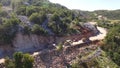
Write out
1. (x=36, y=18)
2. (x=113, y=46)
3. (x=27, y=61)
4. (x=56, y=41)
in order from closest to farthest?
(x=27, y=61)
(x=113, y=46)
(x=56, y=41)
(x=36, y=18)

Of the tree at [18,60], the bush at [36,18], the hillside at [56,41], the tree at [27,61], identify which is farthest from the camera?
the bush at [36,18]

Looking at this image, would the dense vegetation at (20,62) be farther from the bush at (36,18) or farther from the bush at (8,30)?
the bush at (36,18)

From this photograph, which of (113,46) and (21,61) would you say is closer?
(21,61)

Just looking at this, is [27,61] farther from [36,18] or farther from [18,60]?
[36,18]

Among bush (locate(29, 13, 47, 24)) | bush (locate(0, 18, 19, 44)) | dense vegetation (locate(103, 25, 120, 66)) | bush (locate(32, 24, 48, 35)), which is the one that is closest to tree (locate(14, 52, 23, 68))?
bush (locate(0, 18, 19, 44))

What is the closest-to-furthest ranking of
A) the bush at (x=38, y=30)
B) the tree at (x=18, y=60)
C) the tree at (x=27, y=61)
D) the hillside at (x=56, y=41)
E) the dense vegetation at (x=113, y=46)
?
the tree at (x=18, y=60) → the tree at (x=27, y=61) → the hillside at (x=56, y=41) → the dense vegetation at (x=113, y=46) → the bush at (x=38, y=30)

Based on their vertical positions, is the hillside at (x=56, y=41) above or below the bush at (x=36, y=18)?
below

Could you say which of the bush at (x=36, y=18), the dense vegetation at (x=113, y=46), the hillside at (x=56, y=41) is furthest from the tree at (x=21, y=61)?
the bush at (x=36, y=18)

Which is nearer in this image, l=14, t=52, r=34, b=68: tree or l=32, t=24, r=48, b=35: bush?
l=14, t=52, r=34, b=68: tree

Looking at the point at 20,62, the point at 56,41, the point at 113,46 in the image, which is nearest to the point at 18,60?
the point at 20,62

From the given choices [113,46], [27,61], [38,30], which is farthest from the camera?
[38,30]

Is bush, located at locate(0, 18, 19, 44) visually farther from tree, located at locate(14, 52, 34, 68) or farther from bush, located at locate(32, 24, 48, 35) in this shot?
tree, located at locate(14, 52, 34, 68)

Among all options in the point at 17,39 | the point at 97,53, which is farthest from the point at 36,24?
the point at 97,53
